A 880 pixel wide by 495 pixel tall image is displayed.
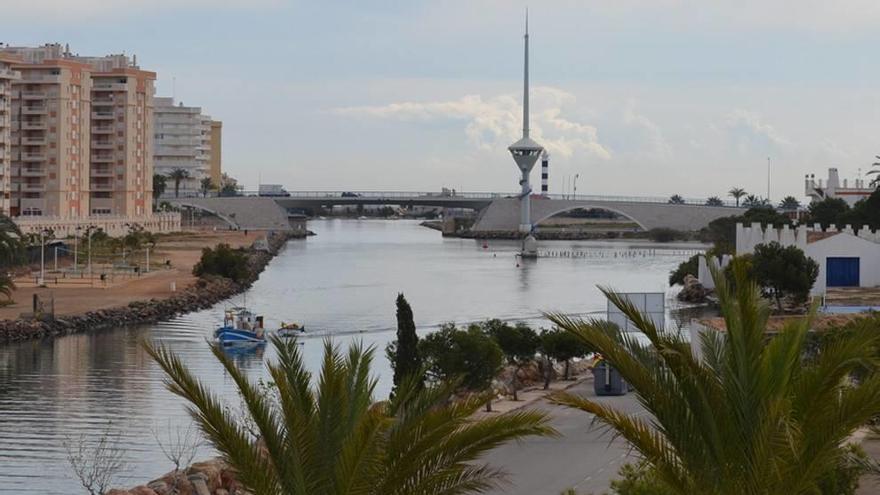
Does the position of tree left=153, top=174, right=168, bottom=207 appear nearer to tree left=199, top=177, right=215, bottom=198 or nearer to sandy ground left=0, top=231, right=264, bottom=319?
tree left=199, top=177, right=215, bottom=198

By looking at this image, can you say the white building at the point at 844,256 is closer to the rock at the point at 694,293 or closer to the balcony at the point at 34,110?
the rock at the point at 694,293

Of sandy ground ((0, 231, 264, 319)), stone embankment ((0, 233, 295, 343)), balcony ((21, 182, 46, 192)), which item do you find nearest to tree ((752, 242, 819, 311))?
stone embankment ((0, 233, 295, 343))

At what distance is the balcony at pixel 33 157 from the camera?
93.5 meters

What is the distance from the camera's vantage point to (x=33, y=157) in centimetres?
9356

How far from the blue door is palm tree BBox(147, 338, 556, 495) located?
42620 mm

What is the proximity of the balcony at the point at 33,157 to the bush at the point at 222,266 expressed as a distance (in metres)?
24.8

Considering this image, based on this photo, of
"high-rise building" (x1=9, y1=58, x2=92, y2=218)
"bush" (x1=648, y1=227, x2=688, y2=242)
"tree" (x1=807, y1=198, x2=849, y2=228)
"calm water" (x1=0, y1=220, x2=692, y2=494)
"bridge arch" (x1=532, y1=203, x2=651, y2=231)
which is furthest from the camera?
"bridge arch" (x1=532, y1=203, x2=651, y2=231)

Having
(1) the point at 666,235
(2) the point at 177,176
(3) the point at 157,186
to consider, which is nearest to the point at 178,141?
(2) the point at 177,176

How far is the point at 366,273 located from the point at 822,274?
3925 centimetres

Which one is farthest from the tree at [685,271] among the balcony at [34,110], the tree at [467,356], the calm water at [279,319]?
the balcony at [34,110]

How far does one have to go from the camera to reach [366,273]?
279 feet

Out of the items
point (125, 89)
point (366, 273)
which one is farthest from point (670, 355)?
point (125, 89)

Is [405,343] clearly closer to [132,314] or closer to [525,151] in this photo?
[132,314]

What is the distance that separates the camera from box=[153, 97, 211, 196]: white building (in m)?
170
